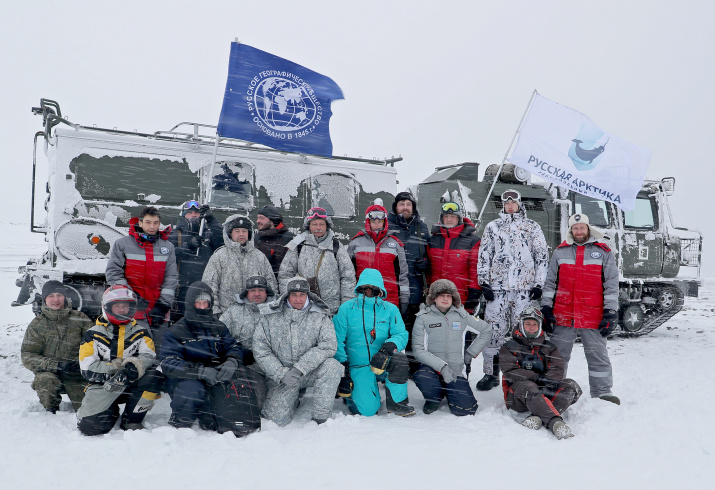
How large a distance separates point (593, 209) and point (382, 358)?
6355mm

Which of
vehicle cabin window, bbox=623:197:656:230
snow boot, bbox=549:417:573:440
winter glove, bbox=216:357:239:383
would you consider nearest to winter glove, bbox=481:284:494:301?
snow boot, bbox=549:417:573:440

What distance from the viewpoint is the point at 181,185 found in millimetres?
5887

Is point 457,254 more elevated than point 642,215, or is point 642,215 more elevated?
point 642,215

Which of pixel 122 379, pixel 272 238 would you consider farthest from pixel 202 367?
pixel 272 238

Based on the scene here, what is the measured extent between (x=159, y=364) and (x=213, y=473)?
1277mm

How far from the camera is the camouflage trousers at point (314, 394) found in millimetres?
3857

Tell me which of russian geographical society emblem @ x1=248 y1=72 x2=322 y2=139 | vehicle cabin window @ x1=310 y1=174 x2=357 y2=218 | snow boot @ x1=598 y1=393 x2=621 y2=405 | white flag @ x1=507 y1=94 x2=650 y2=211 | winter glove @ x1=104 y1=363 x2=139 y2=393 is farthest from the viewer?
vehicle cabin window @ x1=310 y1=174 x2=357 y2=218

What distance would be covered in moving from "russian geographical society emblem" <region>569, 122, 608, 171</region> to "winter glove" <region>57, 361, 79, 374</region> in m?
6.07

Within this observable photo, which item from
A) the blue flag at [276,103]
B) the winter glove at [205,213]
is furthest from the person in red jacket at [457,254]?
the winter glove at [205,213]

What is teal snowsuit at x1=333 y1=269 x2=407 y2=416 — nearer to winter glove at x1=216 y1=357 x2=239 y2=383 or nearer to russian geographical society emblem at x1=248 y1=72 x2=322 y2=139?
winter glove at x1=216 y1=357 x2=239 y2=383

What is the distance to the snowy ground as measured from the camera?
9.51 feet

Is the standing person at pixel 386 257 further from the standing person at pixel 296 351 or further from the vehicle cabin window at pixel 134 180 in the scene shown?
the vehicle cabin window at pixel 134 180

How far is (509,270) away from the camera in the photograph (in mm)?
4938

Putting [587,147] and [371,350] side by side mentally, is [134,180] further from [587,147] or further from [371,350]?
[587,147]
